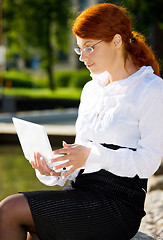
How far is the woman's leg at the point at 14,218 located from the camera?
75.8 inches

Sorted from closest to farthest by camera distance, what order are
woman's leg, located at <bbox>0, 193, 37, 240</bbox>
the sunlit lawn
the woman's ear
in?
1. woman's leg, located at <bbox>0, 193, 37, 240</bbox>
2. the woman's ear
3. the sunlit lawn

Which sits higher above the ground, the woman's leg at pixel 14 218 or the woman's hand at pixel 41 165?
the woman's hand at pixel 41 165

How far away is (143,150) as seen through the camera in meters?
2.04

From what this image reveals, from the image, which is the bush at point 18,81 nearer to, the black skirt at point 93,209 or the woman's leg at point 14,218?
the black skirt at point 93,209

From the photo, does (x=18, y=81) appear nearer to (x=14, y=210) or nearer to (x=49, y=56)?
(x=49, y=56)

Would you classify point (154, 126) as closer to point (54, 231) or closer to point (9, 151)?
point (54, 231)

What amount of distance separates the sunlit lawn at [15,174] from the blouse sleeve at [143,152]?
11.5 ft

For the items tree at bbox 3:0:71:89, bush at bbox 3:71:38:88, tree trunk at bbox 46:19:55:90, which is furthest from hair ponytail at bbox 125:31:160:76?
bush at bbox 3:71:38:88

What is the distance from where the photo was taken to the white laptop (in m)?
2.05

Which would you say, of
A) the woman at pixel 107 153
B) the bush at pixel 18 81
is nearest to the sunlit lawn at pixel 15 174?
the woman at pixel 107 153

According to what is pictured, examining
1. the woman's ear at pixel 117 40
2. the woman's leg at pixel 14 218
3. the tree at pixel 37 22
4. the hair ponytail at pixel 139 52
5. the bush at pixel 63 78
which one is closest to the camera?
the woman's leg at pixel 14 218

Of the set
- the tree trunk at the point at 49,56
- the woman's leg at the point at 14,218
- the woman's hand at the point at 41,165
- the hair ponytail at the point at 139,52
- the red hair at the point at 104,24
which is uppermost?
the red hair at the point at 104,24

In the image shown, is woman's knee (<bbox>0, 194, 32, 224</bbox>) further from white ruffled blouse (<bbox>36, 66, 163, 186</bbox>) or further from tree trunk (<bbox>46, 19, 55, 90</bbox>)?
tree trunk (<bbox>46, 19, 55, 90</bbox>)

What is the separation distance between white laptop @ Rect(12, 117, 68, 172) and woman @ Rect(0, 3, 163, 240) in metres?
0.04
